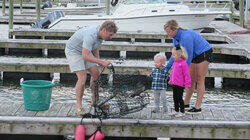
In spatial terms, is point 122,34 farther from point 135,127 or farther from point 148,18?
point 135,127

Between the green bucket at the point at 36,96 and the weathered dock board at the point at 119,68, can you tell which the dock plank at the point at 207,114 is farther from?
the weathered dock board at the point at 119,68

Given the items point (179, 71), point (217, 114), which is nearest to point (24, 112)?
point (179, 71)

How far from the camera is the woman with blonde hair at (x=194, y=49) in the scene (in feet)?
20.5

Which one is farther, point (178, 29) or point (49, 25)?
point (49, 25)

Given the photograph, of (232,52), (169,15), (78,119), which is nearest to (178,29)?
(78,119)

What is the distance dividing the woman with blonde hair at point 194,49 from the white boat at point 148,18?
14.5m

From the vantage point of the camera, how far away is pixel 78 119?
20.6 feet

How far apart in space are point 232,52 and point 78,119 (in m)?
9.61

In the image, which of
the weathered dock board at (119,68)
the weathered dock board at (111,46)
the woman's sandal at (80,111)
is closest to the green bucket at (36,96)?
the woman's sandal at (80,111)

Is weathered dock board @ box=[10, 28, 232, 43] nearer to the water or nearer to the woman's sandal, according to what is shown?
the water

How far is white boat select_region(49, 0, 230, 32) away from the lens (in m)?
21.1

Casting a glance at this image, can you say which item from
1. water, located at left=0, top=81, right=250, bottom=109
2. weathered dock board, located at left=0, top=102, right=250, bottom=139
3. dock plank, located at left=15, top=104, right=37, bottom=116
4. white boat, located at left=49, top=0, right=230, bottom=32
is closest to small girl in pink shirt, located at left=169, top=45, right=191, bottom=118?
weathered dock board, located at left=0, top=102, right=250, bottom=139

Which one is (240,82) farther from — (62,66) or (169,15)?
(169,15)

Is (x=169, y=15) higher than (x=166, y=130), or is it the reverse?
(x=169, y=15)
